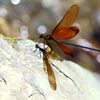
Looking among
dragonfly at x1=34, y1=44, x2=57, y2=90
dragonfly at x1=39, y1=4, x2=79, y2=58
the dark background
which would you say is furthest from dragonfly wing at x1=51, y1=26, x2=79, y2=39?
the dark background

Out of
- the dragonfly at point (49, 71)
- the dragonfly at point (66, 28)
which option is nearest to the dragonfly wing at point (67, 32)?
the dragonfly at point (66, 28)

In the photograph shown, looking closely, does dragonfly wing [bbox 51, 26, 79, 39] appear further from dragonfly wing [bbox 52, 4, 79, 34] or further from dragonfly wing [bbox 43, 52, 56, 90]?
dragonfly wing [bbox 43, 52, 56, 90]

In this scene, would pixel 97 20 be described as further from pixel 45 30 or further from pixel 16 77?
pixel 16 77

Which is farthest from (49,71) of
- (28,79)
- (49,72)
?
(28,79)

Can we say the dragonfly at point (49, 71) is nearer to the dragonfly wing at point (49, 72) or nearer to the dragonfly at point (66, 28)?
the dragonfly wing at point (49, 72)

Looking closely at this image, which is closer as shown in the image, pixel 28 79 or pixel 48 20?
pixel 28 79

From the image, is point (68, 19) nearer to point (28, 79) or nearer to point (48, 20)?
point (28, 79)

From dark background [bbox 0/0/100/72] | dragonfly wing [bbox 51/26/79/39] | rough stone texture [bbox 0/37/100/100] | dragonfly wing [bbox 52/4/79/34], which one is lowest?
rough stone texture [bbox 0/37/100/100]

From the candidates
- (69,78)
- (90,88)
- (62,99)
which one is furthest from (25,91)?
(90,88)
